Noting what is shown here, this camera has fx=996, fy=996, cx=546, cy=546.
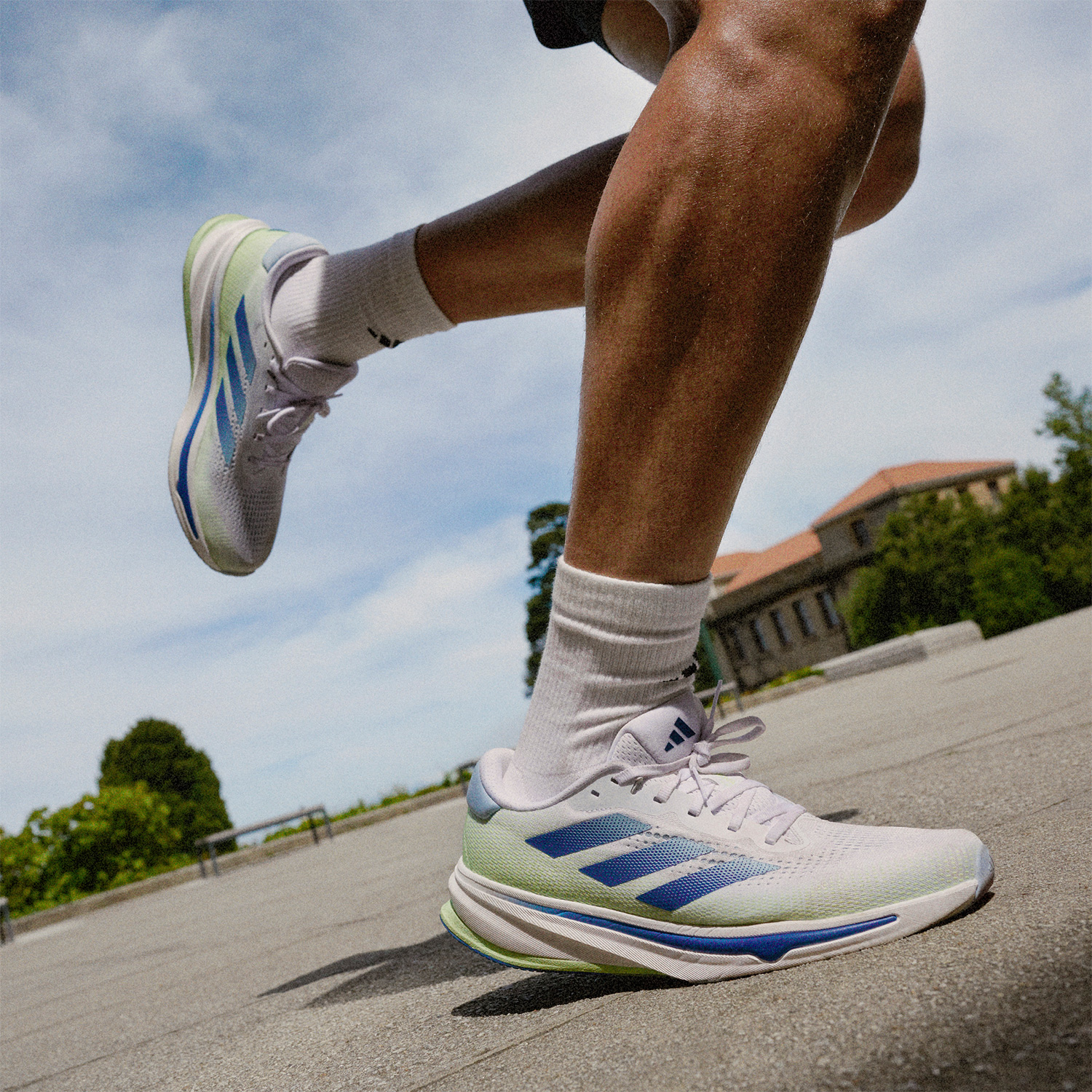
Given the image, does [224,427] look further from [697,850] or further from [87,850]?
[87,850]

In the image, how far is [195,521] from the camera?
5.83ft

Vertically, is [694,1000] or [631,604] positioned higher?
[631,604]

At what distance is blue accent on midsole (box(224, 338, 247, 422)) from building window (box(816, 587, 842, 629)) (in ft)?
138

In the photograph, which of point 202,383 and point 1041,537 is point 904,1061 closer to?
point 202,383

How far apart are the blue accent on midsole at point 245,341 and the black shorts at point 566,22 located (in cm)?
72

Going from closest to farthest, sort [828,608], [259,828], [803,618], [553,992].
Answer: [553,992]
[259,828]
[828,608]
[803,618]

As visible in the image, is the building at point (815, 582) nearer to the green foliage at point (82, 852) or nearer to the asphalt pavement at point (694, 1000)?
the green foliage at point (82, 852)

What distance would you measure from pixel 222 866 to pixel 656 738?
412 inches

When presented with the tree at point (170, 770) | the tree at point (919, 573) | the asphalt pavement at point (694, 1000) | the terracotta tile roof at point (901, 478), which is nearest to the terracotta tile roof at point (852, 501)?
the terracotta tile roof at point (901, 478)

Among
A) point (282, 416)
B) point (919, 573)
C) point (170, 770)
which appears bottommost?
point (919, 573)

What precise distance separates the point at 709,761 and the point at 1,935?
9226 millimetres

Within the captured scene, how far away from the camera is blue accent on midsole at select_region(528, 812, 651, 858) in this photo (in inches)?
41.6

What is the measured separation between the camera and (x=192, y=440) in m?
1.82

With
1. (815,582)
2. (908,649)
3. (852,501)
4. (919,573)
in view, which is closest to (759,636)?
(815,582)
